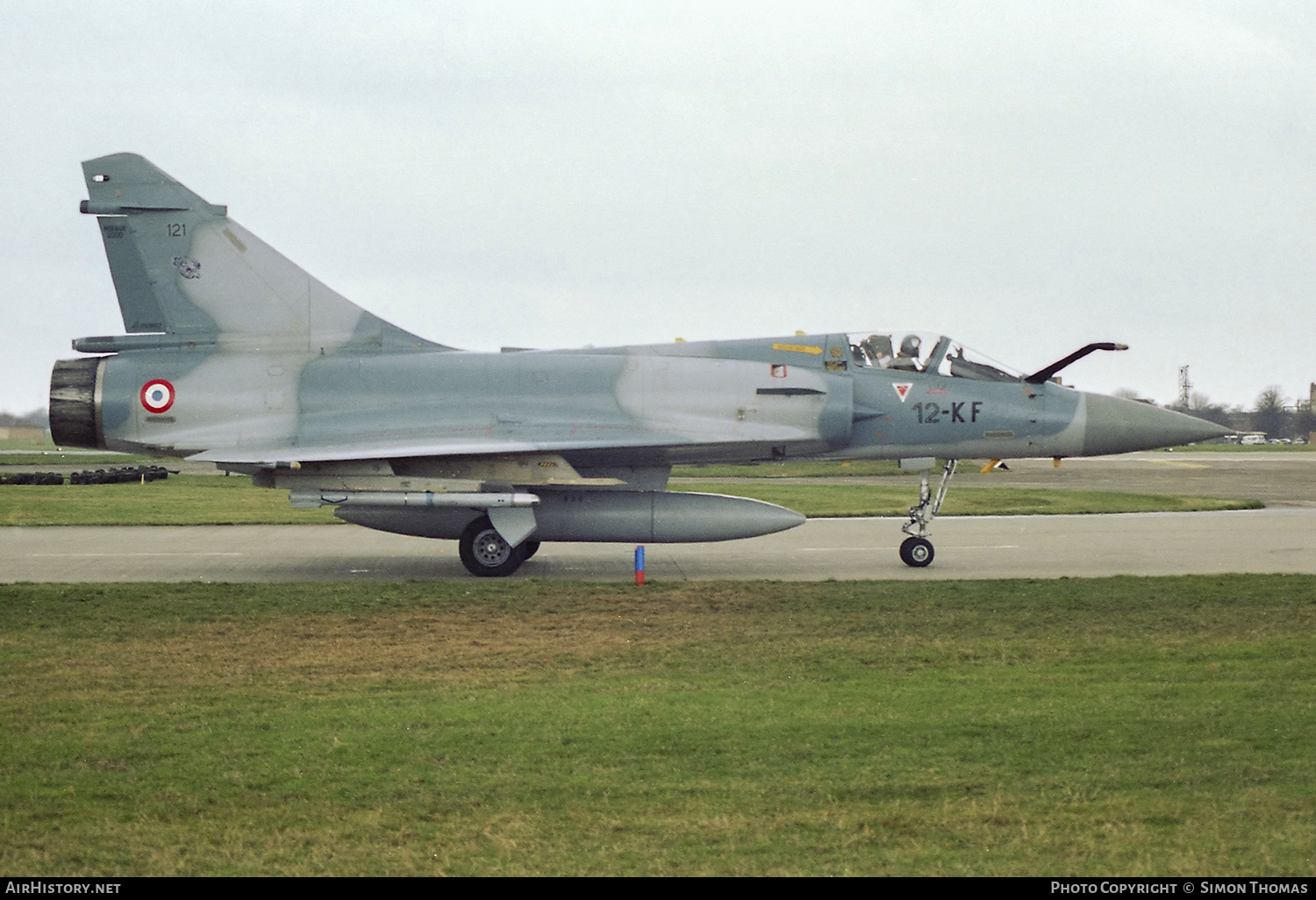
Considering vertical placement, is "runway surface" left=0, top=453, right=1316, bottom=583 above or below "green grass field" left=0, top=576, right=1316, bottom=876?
above

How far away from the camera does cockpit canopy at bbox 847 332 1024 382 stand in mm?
16109

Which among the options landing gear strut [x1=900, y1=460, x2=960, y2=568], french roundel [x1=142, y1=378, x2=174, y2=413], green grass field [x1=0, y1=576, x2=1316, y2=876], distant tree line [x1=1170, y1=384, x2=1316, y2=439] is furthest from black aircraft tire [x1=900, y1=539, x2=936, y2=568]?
distant tree line [x1=1170, y1=384, x2=1316, y2=439]

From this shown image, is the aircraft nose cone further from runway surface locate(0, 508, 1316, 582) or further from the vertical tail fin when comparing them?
the vertical tail fin

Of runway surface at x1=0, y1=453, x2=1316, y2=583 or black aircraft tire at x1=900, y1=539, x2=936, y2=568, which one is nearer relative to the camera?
runway surface at x1=0, y1=453, x2=1316, y2=583

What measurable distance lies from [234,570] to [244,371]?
263 centimetres

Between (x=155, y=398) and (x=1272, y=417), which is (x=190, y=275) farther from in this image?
(x=1272, y=417)

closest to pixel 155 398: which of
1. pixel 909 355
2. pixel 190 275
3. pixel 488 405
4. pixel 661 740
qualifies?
pixel 190 275

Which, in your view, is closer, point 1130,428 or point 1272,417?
point 1130,428

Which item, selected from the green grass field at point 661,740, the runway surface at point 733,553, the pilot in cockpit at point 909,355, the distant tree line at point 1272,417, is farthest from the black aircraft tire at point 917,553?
the distant tree line at point 1272,417

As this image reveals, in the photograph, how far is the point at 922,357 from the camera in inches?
635

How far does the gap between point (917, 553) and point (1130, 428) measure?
3.34m

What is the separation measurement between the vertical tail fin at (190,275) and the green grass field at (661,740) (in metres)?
5.32

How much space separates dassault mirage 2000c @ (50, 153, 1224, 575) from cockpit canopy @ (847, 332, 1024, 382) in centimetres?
3

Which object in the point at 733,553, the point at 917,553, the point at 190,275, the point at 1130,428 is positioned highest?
the point at 190,275
